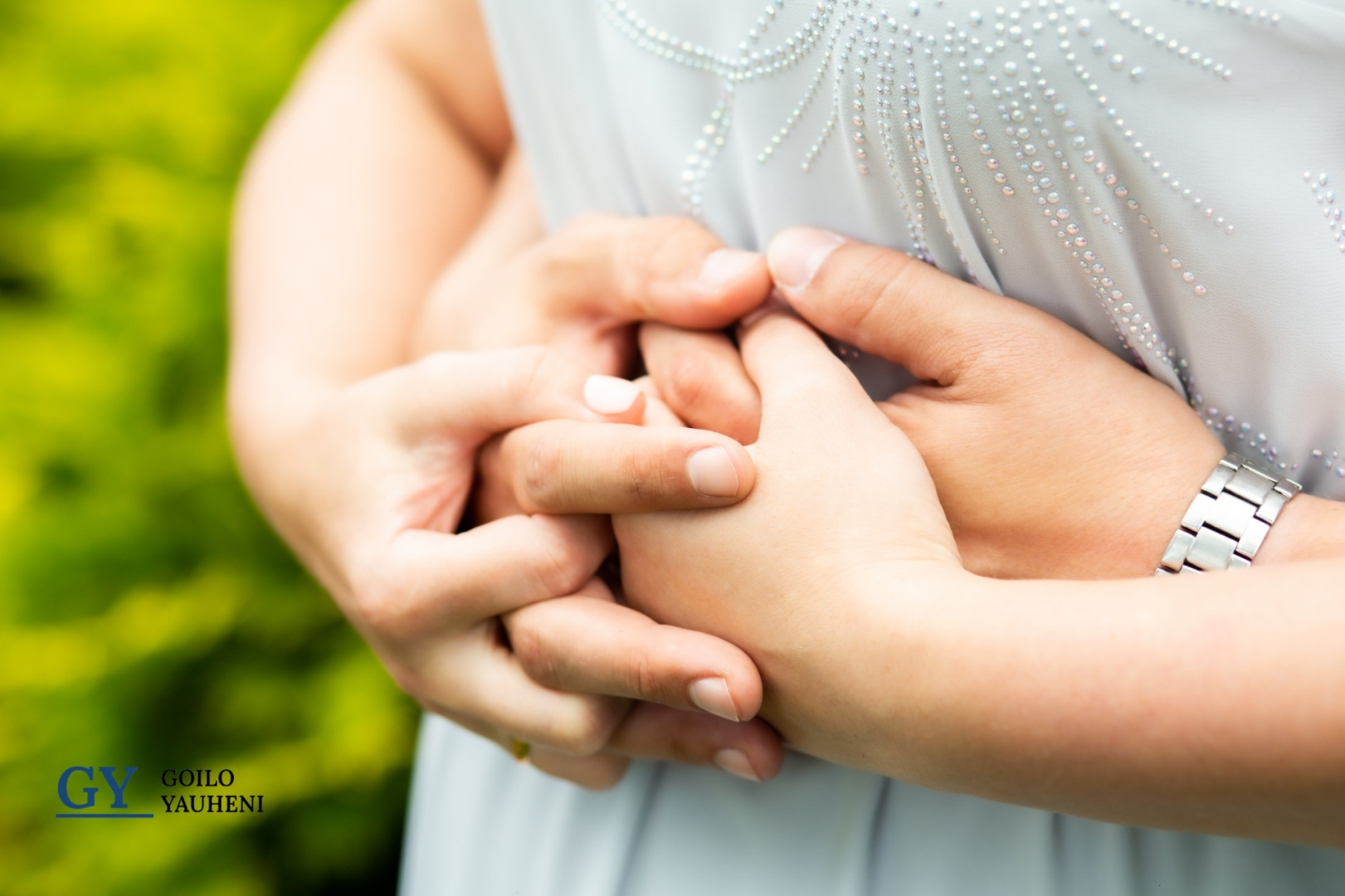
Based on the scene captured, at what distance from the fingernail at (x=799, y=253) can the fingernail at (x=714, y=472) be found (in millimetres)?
197

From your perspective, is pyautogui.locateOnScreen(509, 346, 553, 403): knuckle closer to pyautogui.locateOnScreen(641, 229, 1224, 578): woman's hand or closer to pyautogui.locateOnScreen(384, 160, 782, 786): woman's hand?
pyautogui.locateOnScreen(384, 160, 782, 786): woman's hand

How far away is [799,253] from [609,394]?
217 mm

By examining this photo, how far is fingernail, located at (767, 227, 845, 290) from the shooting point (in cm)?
84

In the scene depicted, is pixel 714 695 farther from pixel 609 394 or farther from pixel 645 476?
pixel 609 394

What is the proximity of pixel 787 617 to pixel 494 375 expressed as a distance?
374 millimetres

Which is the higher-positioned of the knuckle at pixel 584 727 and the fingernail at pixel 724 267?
the fingernail at pixel 724 267

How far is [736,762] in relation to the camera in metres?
0.88

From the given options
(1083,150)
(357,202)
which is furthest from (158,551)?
(1083,150)

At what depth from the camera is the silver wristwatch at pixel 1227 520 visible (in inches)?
27.6

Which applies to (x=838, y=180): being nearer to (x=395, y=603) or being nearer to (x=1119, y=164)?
(x=1119, y=164)

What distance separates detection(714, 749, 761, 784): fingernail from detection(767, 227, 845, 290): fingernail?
16.9 inches

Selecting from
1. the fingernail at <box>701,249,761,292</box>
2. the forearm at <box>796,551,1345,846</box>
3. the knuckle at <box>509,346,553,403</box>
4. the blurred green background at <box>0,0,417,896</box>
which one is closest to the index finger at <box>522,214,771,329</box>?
the fingernail at <box>701,249,761,292</box>

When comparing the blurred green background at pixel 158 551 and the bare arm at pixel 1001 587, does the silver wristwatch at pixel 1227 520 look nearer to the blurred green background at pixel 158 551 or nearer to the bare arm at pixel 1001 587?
the bare arm at pixel 1001 587

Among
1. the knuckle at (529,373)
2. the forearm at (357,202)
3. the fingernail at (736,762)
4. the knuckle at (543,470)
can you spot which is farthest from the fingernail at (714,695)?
the forearm at (357,202)
